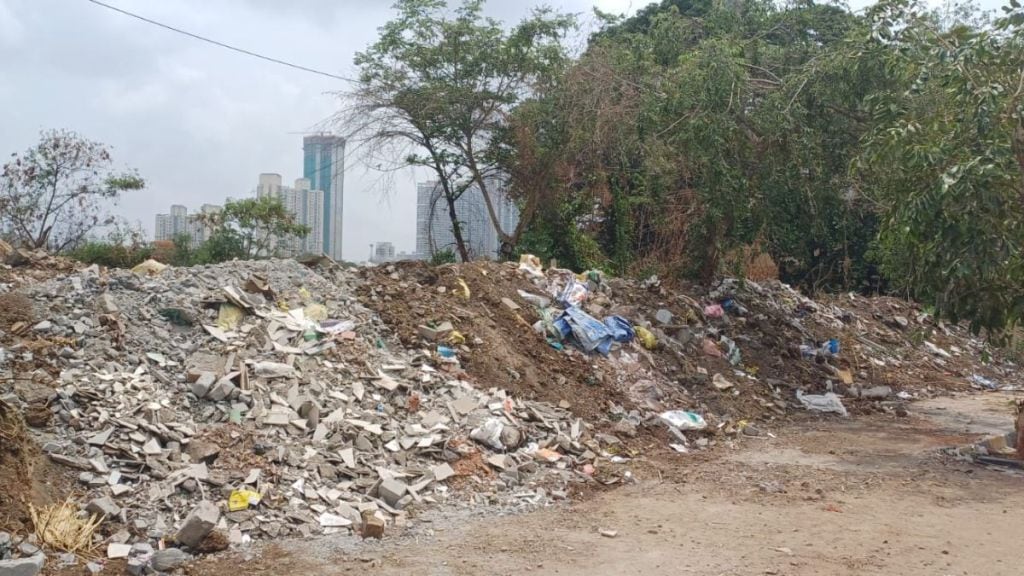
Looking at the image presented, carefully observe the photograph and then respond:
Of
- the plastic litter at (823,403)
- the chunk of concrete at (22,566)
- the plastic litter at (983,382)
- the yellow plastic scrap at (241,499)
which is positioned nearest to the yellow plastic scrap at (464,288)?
the plastic litter at (823,403)

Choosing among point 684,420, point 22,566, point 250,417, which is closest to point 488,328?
point 684,420

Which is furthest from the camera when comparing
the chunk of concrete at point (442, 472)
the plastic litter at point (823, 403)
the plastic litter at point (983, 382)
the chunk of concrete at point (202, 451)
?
the plastic litter at point (983, 382)

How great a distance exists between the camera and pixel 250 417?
6367 millimetres

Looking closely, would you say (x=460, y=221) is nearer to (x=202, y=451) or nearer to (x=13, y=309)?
(x=13, y=309)

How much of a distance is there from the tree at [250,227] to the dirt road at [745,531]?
1122cm

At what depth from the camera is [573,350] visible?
10008 mm

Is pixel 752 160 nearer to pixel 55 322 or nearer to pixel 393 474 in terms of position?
pixel 393 474

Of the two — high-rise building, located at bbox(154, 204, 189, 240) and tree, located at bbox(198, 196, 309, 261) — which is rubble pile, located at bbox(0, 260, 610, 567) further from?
high-rise building, located at bbox(154, 204, 189, 240)

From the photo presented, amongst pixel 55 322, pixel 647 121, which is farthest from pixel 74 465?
pixel 647 121

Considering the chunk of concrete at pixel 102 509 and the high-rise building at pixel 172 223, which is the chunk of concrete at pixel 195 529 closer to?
the chunk of concrete at pixel 102 509

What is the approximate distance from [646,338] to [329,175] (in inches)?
312

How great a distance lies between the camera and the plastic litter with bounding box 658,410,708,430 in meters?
8.97

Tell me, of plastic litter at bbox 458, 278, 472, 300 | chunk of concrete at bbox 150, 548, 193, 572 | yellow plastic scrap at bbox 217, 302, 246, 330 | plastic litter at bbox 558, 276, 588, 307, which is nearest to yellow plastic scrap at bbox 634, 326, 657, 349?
plastic litter at bbox 558, 276, 588, 307

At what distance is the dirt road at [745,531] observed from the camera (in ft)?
15.7
